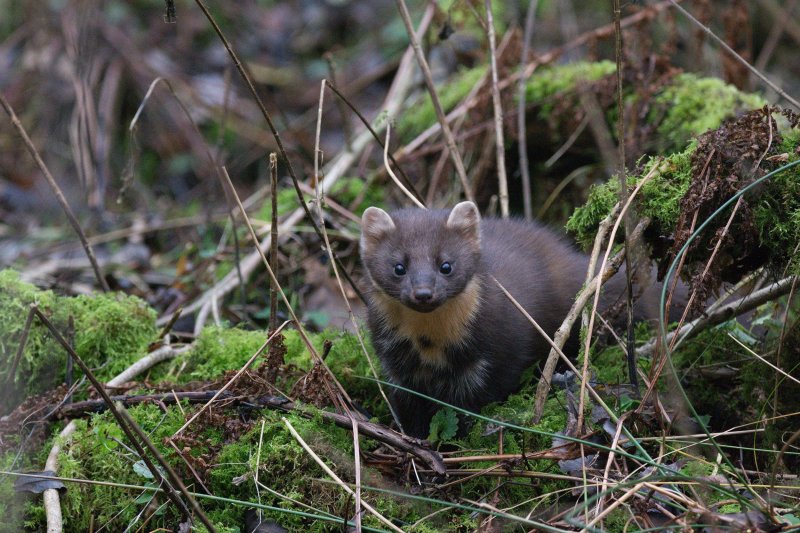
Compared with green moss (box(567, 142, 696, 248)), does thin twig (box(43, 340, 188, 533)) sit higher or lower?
lower

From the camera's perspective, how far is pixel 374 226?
5.34 metres

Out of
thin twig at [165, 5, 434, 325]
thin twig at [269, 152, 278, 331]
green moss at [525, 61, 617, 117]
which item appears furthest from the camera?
green moss at [525, 61, 617, 117]

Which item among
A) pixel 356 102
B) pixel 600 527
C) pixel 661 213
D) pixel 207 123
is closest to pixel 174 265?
pixel 207 123

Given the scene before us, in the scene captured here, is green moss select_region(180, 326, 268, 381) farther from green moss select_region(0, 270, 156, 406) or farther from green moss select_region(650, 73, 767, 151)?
green moss select_region(650, 73, 767, 151)

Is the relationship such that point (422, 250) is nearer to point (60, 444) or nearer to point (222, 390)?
point (222, 390)

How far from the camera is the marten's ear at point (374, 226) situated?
5.27 metres

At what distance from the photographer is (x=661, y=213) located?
4.80 metres

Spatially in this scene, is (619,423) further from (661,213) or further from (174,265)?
(174,265)

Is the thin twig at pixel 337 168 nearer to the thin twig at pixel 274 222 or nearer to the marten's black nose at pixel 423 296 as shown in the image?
the thin twig at pixel 274 222

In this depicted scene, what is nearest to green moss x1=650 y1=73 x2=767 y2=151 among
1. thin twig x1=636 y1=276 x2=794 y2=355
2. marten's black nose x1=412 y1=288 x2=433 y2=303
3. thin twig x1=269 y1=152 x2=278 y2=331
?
thin twig x1=636 y1=276 x2=794 y2=355

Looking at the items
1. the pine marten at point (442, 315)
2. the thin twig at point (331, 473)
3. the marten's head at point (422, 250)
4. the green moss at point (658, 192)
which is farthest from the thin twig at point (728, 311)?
the thin twig at point (331, 473)

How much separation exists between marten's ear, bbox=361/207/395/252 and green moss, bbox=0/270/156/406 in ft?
5.83

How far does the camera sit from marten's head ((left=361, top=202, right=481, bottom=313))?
16.4 ft

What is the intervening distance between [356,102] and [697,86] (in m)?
6.28
